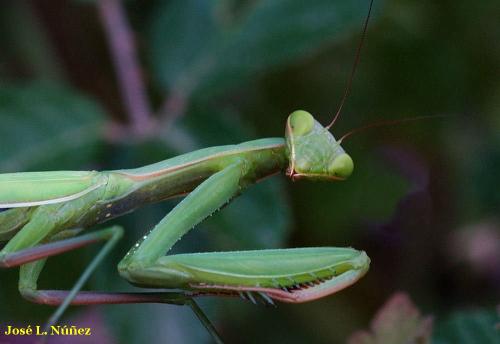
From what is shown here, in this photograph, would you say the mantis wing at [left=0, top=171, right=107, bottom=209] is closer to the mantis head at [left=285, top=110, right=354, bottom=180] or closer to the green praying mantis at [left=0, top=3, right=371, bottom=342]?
the green praying mantis at [left=0, top=3, right=371, bottom=342]

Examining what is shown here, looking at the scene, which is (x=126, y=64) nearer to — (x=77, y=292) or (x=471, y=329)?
(x=77, y=292)

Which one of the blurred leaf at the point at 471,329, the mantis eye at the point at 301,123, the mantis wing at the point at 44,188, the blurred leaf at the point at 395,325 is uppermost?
the mantis wing at the point at 44,188

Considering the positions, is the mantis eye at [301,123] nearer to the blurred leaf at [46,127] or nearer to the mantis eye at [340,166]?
the mantis eye at [340,166]

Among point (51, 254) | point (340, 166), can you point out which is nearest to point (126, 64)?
point (51, 254)

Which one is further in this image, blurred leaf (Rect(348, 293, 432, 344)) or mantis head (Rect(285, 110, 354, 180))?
mantis head (Rect(285, 110, 354, 180))

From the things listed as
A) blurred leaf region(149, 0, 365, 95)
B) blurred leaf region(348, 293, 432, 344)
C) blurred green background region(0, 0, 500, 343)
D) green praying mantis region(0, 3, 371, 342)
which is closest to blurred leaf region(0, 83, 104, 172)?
blurred green background region(0, 0, 500, 343)

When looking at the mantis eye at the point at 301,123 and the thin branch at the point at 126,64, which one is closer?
the mantis eye at the point at 301,123

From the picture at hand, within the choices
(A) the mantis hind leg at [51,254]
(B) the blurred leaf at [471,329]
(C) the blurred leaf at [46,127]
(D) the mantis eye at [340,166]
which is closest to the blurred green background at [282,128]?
(C) the blurred leaf at [46,127]
